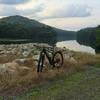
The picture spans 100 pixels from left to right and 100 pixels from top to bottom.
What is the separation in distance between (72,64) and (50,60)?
2580mm

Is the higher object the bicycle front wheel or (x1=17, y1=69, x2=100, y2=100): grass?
the bicycle front wheel

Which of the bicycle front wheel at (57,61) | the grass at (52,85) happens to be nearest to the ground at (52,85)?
the grass at (52,85)

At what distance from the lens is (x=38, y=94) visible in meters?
17.5

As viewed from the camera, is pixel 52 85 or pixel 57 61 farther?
pixel 57 61

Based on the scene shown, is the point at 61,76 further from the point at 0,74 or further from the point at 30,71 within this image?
the point at 0,74

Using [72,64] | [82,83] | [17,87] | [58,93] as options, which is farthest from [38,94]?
[72,64]

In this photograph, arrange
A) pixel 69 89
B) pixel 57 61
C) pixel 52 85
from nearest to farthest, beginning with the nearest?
1. pixel 69 89
2. pixel 52 85
3. pixel 57 61

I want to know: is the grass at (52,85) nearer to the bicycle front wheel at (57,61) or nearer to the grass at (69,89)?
the grass at (69,89)

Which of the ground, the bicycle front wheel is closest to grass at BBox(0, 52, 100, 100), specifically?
the ground

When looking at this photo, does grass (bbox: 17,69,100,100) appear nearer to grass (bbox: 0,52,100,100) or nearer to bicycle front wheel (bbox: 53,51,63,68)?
grass (bbox: 0,52,100,100)

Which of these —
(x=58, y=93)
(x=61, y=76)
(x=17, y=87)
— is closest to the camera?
(x=58, y=93)

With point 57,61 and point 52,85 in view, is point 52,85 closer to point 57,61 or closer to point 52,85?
point 52,85

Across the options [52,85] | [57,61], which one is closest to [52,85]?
[52,85]

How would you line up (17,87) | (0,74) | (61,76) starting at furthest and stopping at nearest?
1. (61,76)
2. (0,74)
3. (17,87)
